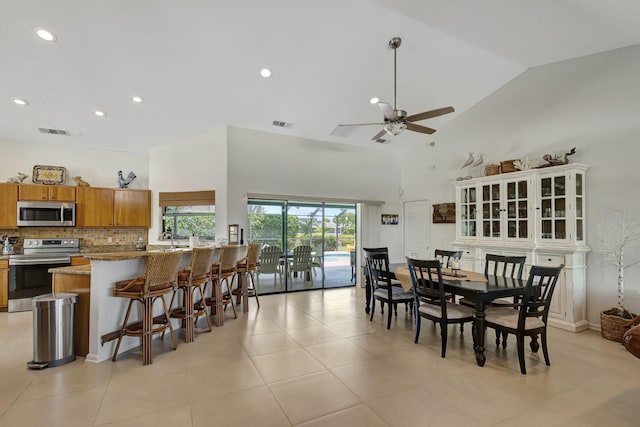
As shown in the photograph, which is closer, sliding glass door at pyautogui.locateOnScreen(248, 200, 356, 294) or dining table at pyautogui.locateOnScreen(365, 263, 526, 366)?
dining table at pyautogui.locateOnScreen(365, 263, 526, 366)

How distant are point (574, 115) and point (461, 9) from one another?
261 cm

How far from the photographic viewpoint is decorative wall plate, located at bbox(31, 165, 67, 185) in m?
5.66

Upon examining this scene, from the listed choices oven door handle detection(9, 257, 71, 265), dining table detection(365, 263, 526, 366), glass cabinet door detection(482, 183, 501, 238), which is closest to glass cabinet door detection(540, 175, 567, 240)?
glass cabinet door detection(482, 183, 501, 238)

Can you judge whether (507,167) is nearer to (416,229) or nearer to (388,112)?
(416,229)

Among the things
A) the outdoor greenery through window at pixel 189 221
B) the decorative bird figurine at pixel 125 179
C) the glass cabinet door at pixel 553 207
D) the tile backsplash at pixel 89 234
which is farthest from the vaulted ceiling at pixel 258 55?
the glass cabinet door at pixel 553 207

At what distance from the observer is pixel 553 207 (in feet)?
14.9

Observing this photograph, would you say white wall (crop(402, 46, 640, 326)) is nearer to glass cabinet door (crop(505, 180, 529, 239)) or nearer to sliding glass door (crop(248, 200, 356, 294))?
glass cabinet door (crop(505, 180, 529, 239))

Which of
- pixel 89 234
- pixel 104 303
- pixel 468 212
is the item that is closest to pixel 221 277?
pixel 104 303

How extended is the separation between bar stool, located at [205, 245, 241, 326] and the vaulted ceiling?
2.46 meters

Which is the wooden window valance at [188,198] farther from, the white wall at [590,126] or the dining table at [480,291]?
the white wall at [590,126]

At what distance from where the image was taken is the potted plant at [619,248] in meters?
3.85

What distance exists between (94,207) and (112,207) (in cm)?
29

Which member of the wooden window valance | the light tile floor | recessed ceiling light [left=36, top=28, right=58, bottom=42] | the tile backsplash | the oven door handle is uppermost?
recessed ceiling light [left=36, top=28, right=58, bottom=42]

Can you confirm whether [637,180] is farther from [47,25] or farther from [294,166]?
[47,25]
